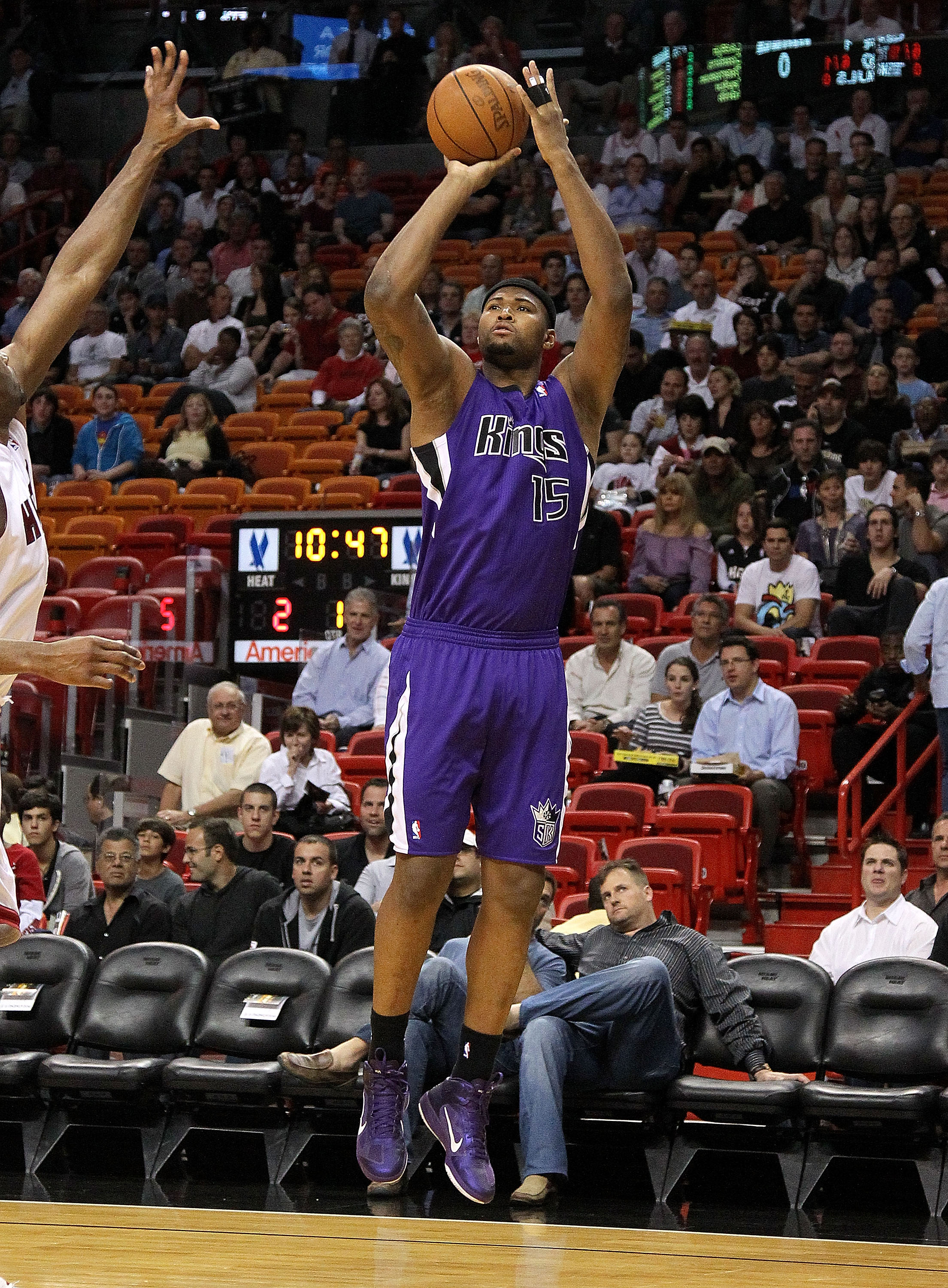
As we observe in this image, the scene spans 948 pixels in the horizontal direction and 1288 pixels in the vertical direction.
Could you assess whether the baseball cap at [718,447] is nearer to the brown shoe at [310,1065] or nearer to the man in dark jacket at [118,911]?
the man in dark jacket at [118,911]

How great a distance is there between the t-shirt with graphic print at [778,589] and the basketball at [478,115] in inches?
284

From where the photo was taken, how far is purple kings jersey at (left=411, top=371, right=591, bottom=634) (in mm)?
4605

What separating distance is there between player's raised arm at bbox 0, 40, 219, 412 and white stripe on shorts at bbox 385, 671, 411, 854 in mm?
1190

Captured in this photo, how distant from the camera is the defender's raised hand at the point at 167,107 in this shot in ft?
15.1

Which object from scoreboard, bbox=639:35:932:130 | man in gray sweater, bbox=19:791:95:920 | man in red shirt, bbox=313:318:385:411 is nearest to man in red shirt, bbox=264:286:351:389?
man in red shirt, bbox=313:318:385:411

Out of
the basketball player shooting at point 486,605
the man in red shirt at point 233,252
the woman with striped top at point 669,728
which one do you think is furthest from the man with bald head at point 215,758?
the man in red shirt at point 233,252

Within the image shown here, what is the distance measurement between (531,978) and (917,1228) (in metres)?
1.84

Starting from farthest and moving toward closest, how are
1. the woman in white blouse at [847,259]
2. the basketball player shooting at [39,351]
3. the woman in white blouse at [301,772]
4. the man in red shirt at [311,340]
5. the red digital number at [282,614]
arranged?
the man in red shirt at [311,340]
the woman in white blouse at [847,259]
the red digital number at [282,614]
the woman in white blouse at [301,772]
the basketball player shooting at [39,351]

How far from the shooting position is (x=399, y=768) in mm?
4672

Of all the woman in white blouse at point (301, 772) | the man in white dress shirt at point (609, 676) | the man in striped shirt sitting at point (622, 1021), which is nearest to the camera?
the man in striped shirt sitting at point (622, 1021)

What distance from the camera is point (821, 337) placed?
1472 cm

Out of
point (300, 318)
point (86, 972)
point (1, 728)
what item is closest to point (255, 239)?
point (300, 318)

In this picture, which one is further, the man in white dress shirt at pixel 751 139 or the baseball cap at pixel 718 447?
the man in white dress shirt at pixel 751 139

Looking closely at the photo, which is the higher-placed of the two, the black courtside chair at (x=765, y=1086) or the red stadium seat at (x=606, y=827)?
the red stadium seat at (x=606, y=827)
